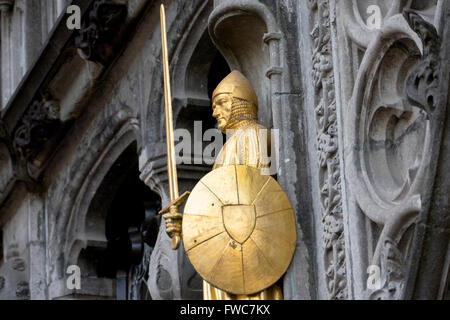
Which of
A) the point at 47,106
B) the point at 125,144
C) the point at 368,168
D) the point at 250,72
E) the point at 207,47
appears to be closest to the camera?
the point at 368,168

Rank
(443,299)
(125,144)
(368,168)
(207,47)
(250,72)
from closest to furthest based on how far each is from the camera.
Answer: (443,299), (368,168), (250,72), (207,47), (125,144)

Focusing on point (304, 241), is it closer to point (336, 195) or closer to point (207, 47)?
point (336, 195)

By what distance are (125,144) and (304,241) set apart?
3.73 meters

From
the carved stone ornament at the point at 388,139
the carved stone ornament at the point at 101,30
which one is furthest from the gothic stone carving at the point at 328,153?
the carved stone ornament at the point at 101,30

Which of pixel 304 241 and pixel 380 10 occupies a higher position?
pixel 380 10

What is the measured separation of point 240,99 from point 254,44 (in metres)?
0.52

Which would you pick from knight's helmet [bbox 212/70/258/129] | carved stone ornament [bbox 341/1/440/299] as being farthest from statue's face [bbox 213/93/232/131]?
carved stone ornament [bbox 341/1/440/299]

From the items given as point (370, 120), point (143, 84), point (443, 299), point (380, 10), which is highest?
point (143, 84)

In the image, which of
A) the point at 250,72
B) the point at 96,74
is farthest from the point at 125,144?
the point at 250,72

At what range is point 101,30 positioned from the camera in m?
10.7

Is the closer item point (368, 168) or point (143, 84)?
point (368, 168)

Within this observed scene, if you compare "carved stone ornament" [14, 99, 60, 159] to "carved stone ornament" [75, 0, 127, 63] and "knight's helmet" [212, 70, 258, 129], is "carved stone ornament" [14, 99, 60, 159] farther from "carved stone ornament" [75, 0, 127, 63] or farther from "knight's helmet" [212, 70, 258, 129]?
"knight's helmet" [212, 70, 258, 129]

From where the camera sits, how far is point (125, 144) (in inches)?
439

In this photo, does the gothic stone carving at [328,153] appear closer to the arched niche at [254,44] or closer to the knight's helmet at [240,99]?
the arched niche at [254,44]
